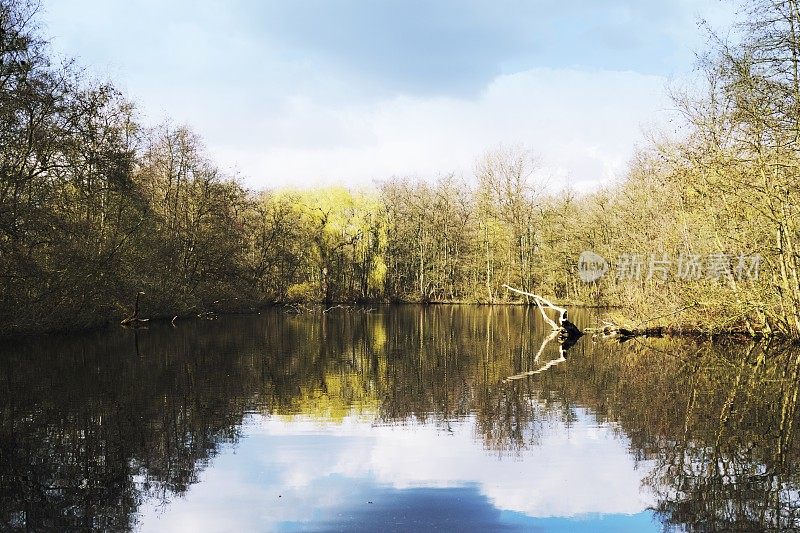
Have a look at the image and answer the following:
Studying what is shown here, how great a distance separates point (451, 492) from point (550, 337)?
2053cm

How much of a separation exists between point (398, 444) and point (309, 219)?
1854 inches

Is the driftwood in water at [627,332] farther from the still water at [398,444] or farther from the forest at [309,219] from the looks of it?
the still water at [398,444]

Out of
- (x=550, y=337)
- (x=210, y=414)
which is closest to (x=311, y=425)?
(x=210, y=414)

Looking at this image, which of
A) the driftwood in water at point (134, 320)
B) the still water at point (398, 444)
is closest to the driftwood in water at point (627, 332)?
the still water at point (398, 444)

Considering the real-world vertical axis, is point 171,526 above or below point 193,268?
below

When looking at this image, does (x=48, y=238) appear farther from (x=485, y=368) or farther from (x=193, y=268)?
(x=193, y=268)

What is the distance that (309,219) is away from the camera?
55406 millimetres

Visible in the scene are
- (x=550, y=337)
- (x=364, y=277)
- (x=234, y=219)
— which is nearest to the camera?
(x=550, y=337)

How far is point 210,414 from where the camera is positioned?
11.4 m

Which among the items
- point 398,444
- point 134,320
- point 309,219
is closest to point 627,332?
point 398,444

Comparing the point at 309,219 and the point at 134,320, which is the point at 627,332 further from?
the point at 309,219

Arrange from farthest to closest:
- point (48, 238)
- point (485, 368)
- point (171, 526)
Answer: point (48, 238)
point (485, 368)
point (171, 526)

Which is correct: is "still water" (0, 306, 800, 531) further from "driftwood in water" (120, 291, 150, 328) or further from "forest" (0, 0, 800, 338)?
"driftwood in water" (120, 291, 150, 328)

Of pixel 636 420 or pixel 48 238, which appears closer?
pixel 636 420
